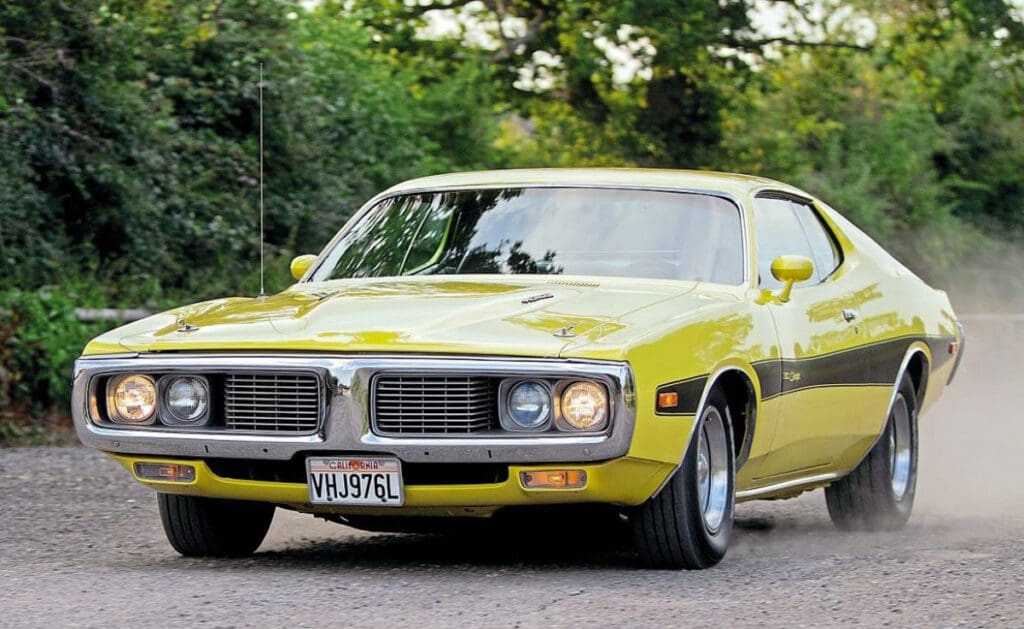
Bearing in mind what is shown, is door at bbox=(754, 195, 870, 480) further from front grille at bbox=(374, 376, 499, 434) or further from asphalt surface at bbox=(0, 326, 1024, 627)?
front grille at bbox=(374, 376, 499, 434)

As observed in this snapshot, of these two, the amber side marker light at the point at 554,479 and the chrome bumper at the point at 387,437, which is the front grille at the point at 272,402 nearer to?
the chrome bumper at the point at 387,437

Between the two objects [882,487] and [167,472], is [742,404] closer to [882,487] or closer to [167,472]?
[882,487]

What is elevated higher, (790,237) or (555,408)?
(790,237)

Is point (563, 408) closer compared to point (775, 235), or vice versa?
point (563, 408)

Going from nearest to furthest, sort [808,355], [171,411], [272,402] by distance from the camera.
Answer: [272,402]
[171,411]
[808,355]

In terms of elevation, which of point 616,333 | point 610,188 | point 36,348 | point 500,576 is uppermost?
point 610,188

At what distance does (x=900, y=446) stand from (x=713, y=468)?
2307mm

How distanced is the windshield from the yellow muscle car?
0.01 meters

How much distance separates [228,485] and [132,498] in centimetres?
367

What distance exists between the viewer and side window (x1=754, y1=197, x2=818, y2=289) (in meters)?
7.81

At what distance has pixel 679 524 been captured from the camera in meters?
6.64

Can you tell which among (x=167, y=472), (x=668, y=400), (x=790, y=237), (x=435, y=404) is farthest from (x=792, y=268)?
(x=167, y=472)

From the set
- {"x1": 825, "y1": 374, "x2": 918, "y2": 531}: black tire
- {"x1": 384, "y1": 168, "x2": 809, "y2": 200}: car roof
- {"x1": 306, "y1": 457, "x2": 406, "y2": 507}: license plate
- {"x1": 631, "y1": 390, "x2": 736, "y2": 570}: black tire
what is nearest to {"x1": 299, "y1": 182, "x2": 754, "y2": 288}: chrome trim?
{"x1": 384, "y1": 168, "x2": 809, "y2": 200}: car roof

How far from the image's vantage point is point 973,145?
131 feet
